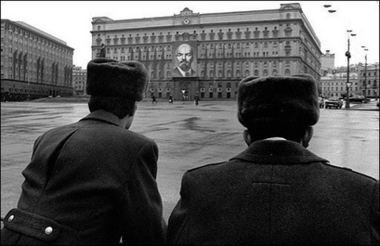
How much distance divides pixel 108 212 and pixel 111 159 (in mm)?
233

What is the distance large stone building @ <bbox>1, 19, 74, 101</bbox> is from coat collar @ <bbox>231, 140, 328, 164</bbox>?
254 ft

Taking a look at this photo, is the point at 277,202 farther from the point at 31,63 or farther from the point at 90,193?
the point at 31,63

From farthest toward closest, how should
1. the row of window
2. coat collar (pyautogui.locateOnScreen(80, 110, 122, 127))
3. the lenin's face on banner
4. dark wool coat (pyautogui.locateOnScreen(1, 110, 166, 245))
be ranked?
the row of window, the lenin's face on banner, coat collar (pyautogui.locateOnScreen(80, 110, 122, 127)), dark wool coat (pyautogui.locateOnScreen(1, 110, 166, 245))

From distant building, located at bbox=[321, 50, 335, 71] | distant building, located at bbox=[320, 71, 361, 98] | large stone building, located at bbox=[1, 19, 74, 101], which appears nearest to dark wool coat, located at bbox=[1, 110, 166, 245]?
large stone building, located at bbox=[1, 19, 74, 101]

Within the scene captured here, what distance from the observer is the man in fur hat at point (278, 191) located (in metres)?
1.37

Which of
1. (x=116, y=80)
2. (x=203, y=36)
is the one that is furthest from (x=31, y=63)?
(x=116, y=80)

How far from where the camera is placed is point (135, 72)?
2.18 m

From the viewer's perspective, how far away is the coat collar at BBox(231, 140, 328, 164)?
4.89 feet

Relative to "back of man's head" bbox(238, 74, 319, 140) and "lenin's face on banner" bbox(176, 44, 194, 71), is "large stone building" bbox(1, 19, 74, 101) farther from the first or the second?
"back of man's head" bbox(238, 74, 319, 140)

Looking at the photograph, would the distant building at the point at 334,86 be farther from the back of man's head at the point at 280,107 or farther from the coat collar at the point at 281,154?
the coat collar at the point at 281,154

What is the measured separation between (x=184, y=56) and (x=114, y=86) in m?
78.5

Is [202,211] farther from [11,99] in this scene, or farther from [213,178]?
[11,99]

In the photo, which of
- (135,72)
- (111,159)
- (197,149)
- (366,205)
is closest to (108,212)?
(111,159)

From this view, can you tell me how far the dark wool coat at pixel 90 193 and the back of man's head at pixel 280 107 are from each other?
0.57m
